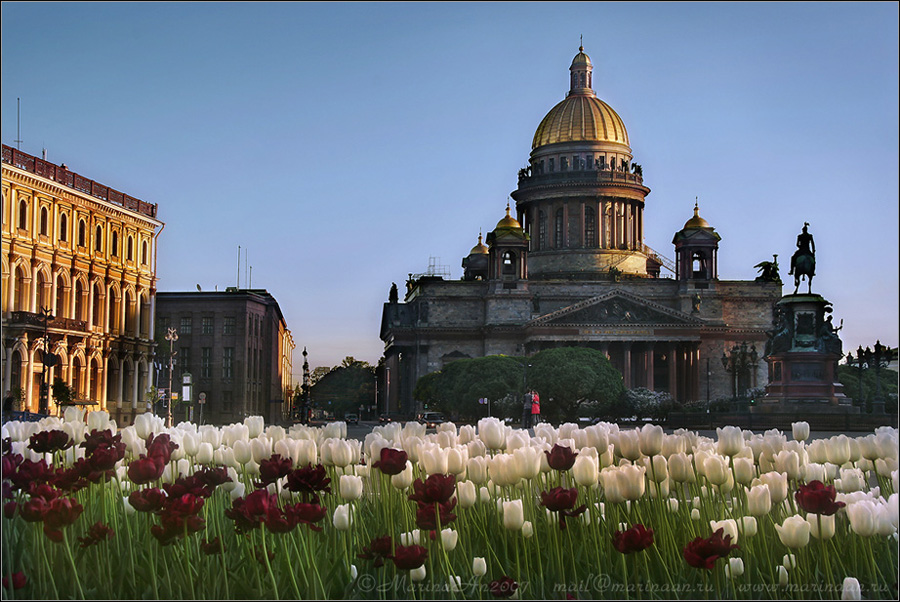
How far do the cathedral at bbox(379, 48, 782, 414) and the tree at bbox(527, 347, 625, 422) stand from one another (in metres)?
22.6

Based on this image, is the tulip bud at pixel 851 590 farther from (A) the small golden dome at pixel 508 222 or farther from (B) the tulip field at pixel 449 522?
(A) the small golden dome at pixel 508 222

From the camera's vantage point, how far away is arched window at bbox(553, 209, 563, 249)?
138m

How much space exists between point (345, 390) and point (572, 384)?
8945 cm

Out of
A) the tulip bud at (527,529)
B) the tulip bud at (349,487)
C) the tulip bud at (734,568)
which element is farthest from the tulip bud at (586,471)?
the tulip bud at (349,487)

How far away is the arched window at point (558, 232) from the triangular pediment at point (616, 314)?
798 inches

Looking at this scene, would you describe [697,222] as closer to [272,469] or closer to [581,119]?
[581,119]

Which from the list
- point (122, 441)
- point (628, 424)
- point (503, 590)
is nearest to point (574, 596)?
point (503, 590)

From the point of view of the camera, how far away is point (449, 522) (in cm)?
714

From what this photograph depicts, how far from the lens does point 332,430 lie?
9.48m

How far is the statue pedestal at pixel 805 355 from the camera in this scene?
47.2m

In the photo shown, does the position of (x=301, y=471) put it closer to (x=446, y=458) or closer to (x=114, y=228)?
(x=446, y=458)

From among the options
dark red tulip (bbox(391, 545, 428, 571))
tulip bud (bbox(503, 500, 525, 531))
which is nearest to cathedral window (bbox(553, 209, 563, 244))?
tulip bud (bbox(503, 500, 525, 531))

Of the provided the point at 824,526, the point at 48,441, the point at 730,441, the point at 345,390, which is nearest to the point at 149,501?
the point at 48,441

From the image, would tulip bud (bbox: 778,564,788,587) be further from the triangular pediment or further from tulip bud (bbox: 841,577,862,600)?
the triangular pediment
